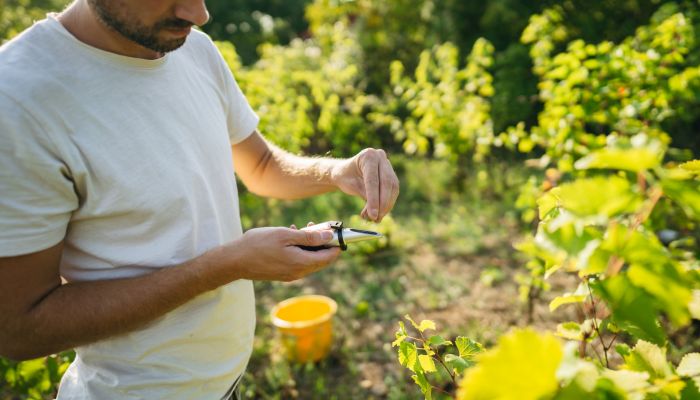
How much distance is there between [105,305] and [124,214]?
0.71ft

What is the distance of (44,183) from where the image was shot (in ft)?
3.48

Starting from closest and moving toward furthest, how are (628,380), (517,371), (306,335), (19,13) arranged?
(517,371)
(628,380)
(306,335)
(19,13)

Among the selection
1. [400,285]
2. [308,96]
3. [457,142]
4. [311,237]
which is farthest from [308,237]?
[308,96]

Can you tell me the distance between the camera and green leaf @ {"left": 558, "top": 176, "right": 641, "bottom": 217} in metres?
0.53

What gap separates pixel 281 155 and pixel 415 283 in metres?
2.76

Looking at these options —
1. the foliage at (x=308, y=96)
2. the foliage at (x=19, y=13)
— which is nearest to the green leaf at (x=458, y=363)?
the foliage at (x=308, y=96)

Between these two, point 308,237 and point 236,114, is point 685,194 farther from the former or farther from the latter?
point 236,114

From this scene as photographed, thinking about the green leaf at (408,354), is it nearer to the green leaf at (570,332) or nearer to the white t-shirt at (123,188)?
the green leaf at (570,332)

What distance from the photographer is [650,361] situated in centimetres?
78

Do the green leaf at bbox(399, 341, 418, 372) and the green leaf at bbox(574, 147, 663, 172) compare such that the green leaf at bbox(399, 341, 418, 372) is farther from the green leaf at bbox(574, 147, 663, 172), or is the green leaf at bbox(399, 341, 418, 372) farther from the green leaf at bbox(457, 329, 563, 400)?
the green leaf at bbox(574, 147, 663, 172)

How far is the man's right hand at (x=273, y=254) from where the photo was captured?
1208 mm

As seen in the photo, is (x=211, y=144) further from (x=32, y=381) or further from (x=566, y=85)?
(x=566, y=85)

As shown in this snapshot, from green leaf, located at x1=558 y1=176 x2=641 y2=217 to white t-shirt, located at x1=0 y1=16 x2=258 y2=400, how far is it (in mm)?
994

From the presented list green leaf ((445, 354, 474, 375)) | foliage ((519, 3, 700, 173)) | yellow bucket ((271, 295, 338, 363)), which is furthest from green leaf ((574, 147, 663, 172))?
yellow bucket ((271, 295, 338, 363))
